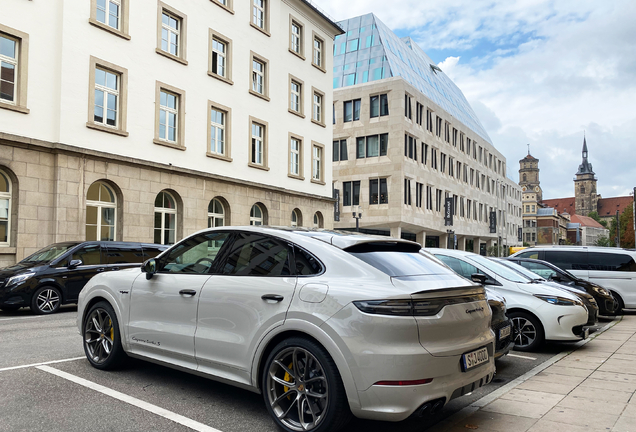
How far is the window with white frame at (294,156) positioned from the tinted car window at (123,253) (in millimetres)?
15885

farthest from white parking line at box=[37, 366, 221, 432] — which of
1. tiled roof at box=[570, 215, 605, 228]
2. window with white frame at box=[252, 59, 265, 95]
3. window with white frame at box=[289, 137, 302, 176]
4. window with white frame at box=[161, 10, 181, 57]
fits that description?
tiled roof at box=[570, 215, 605, 228]

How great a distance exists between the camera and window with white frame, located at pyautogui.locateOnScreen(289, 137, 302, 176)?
30141 mm

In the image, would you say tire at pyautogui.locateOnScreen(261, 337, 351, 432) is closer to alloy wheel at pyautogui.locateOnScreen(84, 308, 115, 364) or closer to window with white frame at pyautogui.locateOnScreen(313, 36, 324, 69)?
alloy wheel at pyautogui.locateOnScreen(84, 308, 115, 364)

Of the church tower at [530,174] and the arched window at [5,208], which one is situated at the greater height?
the church tower at [530,174]

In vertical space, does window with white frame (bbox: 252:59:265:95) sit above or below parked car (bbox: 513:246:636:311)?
above

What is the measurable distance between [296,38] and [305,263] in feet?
94.4

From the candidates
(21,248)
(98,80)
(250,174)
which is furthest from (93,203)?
(250,174)

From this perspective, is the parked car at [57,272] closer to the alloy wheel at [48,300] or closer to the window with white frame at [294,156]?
the alloy wheel at [48,300]

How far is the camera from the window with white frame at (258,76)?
90.5 ft

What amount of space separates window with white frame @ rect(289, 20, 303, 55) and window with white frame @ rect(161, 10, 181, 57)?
27.2ft

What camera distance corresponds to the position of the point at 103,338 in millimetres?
5941

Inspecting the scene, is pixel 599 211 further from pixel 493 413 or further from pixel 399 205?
pixel 493 413

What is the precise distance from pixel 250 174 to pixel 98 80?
346 inches

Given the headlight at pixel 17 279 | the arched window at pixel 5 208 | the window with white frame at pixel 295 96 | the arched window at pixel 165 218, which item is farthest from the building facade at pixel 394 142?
the headlight at pixel 17 279
